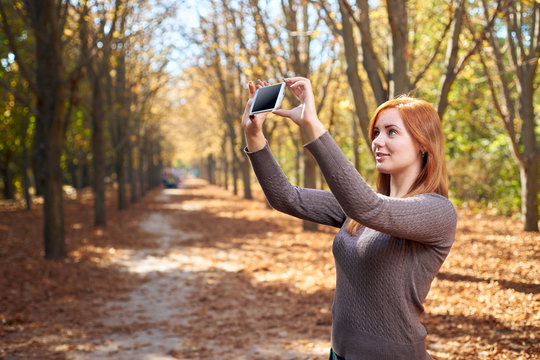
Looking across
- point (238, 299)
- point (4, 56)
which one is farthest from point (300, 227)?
point (4, 56)

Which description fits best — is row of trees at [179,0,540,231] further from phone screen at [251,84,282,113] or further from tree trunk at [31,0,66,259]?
tree trunk at [31,0,66,259]

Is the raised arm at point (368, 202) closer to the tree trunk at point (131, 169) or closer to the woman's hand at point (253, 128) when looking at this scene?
the woman's hand at point (253, 128)

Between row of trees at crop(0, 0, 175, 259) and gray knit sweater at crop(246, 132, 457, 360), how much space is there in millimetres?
8507

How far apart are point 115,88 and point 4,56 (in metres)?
4.31

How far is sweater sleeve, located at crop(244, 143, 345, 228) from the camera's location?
6.39 ft

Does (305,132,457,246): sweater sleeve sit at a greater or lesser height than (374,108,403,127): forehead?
lesser

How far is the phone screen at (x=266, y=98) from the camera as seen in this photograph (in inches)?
68.3

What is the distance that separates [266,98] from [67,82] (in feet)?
29.1

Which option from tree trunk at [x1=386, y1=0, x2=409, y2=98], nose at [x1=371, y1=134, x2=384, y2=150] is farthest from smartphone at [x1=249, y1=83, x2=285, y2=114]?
tree trunk at [x1=386, y1=0, x2=409, y2=98]

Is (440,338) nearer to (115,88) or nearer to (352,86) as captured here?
(352,86)

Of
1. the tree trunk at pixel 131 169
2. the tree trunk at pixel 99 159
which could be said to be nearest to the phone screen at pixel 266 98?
the tree trunk at pixel 99 159

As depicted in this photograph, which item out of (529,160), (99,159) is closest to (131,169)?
(99,159)

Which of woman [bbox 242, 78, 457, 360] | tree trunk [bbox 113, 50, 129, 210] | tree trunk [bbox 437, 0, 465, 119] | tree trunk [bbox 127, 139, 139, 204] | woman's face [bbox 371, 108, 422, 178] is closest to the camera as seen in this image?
woman [bbox 242, 78, 457, 360]

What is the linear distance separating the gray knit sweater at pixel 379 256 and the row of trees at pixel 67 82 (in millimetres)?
8507
